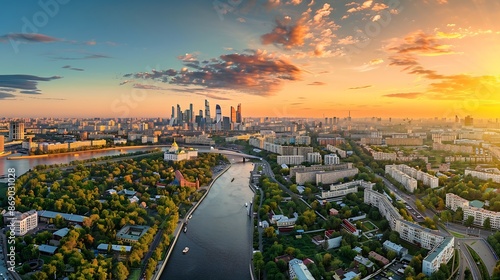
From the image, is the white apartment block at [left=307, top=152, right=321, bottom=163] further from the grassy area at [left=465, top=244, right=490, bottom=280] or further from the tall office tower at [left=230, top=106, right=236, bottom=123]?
the tall office tower at [left=230, top=106, right=236, bottom=123]

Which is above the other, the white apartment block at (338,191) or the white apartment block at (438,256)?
the white apartment block at (338,191)

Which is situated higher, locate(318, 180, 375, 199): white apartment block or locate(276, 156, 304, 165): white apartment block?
locate(276, 156, 304, 165): white apartment block

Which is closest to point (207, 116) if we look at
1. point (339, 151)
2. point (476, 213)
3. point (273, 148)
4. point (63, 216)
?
point (273, 148)

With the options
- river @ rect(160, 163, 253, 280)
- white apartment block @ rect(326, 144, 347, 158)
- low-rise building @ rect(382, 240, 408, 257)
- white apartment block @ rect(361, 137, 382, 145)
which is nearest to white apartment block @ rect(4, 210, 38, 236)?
river @ rect(160, 163, 253, 280)

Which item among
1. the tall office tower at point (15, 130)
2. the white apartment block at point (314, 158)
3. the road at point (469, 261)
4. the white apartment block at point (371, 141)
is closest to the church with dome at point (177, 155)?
the white apartment block at point (314, 158)

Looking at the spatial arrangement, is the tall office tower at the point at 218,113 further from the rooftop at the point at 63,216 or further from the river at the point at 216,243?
the rooftop at the point at 63,216

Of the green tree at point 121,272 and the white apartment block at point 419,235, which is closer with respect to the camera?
the green tree at point 121,272

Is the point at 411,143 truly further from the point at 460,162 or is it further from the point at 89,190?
the point at 89,190

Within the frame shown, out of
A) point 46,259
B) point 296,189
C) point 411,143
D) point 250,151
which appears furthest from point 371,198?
point 411,143
